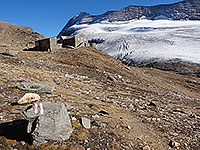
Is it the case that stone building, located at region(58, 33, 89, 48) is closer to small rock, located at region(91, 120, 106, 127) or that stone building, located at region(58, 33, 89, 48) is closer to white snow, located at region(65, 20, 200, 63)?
small rock, located at region(91, 120, 106, 127)

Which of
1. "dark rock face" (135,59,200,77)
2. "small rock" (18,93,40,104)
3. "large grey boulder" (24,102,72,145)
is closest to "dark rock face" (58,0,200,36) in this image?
"dark rock face" (135,59,200,77)

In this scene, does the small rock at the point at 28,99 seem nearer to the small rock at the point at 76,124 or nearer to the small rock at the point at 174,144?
the small rock at the point at 76,124

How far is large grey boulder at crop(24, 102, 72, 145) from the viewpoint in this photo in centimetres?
319

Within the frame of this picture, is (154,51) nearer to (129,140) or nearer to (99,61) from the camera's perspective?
(99,61)

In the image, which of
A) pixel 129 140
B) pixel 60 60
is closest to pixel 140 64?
pixel 60 60

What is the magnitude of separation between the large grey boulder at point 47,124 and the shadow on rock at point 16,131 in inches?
11.9

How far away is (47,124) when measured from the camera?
3.25 m

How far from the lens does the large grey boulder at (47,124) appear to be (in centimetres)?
319

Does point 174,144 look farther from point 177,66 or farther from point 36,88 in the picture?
point 177,66

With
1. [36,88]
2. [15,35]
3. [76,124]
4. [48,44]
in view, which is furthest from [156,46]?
[76,124]

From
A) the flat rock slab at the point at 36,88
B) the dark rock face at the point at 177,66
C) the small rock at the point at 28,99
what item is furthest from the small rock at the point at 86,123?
the dark rock face at the point at 177,66

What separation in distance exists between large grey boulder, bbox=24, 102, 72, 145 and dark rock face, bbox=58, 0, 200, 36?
393 feet

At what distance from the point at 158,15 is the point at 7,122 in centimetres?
13351

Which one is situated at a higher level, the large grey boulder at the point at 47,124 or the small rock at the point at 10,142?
the large grey boulder at the point at 47,124
